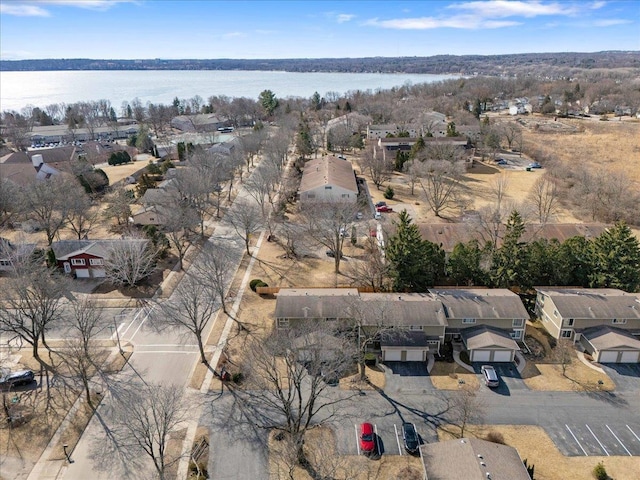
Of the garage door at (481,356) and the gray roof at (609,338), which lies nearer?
the gray roof at (609,338)

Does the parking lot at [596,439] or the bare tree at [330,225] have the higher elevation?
the bare tree at [330,225]

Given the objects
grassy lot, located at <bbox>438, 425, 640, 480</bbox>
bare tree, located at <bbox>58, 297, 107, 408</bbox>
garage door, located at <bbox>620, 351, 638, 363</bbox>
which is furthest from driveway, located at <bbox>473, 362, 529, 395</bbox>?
bare tree, located at <bbox>58, 297, 107, 408</bbox>

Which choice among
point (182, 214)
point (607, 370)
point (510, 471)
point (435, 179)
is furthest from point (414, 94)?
point (510, 471)

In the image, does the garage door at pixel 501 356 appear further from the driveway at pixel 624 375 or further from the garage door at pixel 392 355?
the garage door at pixel 392 355

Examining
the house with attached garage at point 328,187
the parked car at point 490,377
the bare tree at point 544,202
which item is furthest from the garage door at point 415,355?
the house with attached garage at point 328,187

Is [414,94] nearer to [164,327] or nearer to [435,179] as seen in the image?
[435,179]
